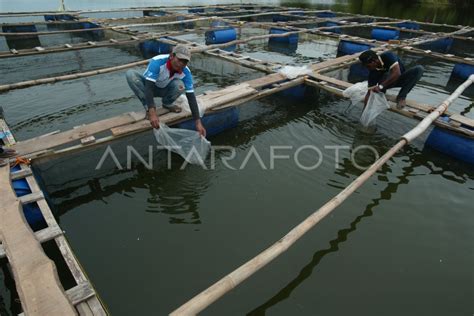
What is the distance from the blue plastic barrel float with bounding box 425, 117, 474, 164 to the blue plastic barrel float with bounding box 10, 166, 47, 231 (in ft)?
21.8

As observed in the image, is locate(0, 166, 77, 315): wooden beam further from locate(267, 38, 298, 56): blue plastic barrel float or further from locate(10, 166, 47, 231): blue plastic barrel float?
locate(267, 38, 298, 56): blue plastic barrel float

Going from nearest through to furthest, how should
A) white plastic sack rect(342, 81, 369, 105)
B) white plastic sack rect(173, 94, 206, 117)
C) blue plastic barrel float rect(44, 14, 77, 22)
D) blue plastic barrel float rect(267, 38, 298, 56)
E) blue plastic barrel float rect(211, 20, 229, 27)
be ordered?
white plastic sack rect(173, 94, 206, 117) < white plastic sack rect(342, 81, 369, 105) < blue plastic barrel float rect(267, 38, 298, 56) < blue plastic barrel float rect(211, 20, 229, 27) < blue plastic barrel float rect(44, 14, 77, 22)

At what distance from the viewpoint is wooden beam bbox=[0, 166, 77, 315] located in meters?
2.37

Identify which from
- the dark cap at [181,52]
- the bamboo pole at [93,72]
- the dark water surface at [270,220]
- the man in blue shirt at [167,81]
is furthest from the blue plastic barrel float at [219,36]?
the dark cap at [181,52]

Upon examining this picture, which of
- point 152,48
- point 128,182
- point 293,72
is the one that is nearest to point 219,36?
point 152,48

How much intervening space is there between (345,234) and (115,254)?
296 centimetres

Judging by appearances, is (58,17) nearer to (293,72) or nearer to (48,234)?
(293,72)

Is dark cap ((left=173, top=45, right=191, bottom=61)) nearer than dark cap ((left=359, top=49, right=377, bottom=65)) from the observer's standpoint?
Yes

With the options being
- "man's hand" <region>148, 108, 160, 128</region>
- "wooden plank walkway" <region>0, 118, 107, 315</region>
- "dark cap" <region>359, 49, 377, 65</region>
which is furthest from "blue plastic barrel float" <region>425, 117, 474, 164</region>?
"wooden plank walkway" <region>0, 118, 107, 315</region>

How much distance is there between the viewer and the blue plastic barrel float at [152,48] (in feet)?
35.2

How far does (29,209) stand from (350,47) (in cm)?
1164

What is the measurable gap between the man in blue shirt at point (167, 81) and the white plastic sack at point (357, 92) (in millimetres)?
3381

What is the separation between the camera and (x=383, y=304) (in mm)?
3352

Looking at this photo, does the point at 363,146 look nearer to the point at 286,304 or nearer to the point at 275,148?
the point at 275,148
